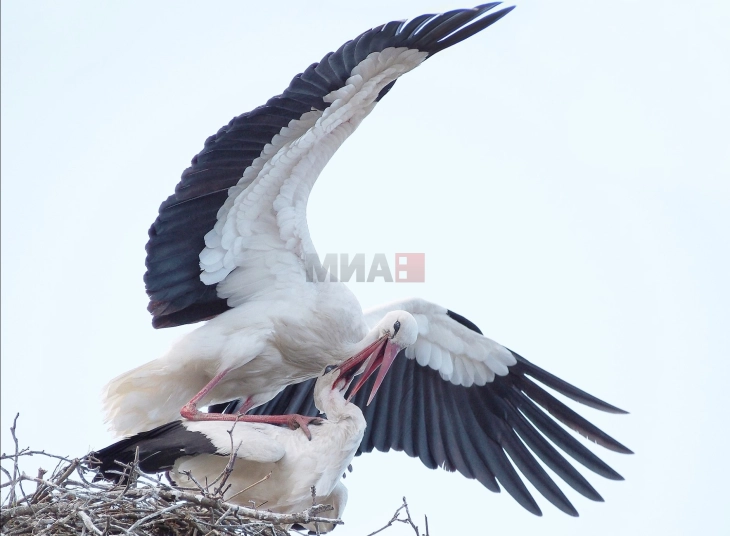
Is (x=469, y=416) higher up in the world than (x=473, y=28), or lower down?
lower down

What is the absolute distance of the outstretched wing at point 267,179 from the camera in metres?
6.97

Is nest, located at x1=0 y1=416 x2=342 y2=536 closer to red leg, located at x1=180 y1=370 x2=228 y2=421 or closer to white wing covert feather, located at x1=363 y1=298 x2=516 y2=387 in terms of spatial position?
red leg, located at x1=180 y1=370 x2=228 y2=421

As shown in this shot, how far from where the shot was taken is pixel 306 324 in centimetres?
771

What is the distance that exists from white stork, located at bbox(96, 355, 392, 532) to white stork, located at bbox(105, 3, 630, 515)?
10.5 inches

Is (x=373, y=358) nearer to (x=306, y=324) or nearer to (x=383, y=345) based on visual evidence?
(x=383, y=345)

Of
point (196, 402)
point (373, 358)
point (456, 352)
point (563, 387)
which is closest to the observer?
point (196, 402)

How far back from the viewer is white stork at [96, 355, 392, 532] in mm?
6648

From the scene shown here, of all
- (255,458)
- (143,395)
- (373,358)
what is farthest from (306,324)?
(255,458)

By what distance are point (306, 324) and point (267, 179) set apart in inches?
37.2

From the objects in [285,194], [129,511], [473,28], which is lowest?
[129,511]

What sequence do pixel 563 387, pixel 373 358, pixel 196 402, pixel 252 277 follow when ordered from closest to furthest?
pixel 196 402, pixel 373 358, pixel 252 277, pixel 563 387

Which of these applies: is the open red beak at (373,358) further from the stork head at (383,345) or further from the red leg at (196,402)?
the red leg at (196,402)

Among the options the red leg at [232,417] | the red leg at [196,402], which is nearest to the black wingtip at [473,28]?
the red leg at [232,417]

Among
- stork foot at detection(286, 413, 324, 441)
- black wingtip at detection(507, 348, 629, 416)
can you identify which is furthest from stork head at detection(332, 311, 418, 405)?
black wingtip at detection(507, 348, 629, 416)
